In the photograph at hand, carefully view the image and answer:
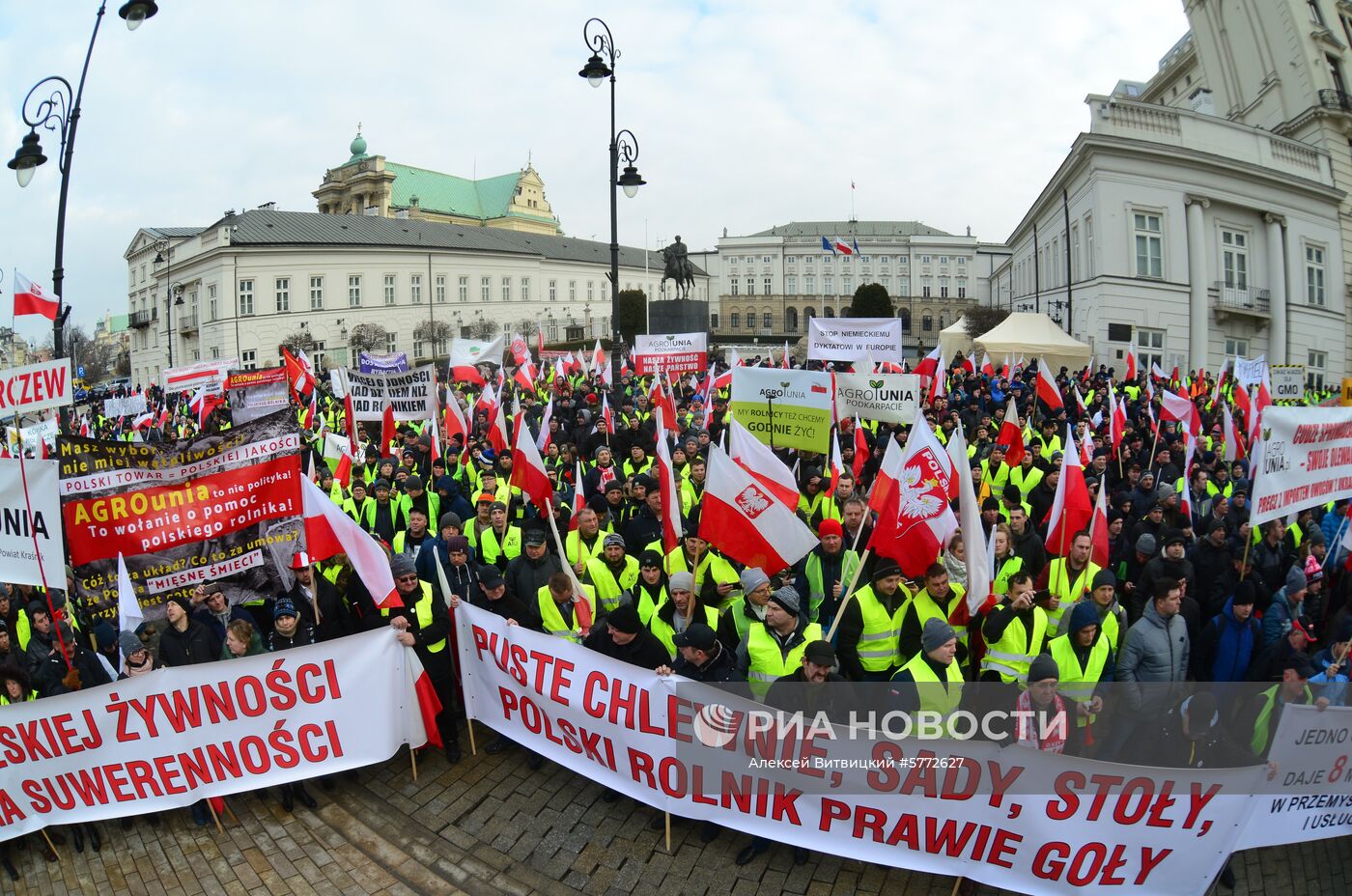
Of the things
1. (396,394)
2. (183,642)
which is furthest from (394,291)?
(183,642)

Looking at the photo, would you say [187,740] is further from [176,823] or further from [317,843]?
[317,843]

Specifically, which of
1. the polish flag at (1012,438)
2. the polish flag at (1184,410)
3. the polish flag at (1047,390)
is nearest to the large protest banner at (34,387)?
the polish flag at (1012,438)

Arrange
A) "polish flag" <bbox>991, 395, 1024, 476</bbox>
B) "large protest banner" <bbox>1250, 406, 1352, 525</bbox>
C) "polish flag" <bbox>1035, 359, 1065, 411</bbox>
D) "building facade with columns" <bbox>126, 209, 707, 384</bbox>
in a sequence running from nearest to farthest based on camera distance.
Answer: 1. "large protest banner" <bbox>1250, 406, 1352, 525</bbox>
2. "polish flag" <bbox>991, 395, 1024, 476</bbox>
3. "polish flag" <bbox>1035, 359, 1065, 411</bbox>
4. "building facade with columns" <bbox>126, 209, 707, 384</bbox>

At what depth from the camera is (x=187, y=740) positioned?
5383 millimetres

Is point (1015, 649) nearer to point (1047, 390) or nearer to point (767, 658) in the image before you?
point (767, 658)

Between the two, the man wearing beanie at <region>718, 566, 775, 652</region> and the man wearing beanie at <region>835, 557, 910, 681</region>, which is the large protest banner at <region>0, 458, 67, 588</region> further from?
the man wearing beanie at <region>835, 557, 910, 681</region>

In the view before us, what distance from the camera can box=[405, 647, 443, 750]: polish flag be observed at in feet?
19.2

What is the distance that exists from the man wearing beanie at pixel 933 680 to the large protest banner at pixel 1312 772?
1.69 meters

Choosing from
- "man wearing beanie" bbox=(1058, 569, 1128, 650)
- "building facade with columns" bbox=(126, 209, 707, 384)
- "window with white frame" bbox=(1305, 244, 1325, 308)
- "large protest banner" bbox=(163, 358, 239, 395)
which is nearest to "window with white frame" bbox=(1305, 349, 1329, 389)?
"window with white frame" bbox=(1305, 244, 1325, 308)

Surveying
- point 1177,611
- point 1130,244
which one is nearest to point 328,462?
point 1177,611

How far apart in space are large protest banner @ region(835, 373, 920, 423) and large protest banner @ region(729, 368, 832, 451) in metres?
1.62

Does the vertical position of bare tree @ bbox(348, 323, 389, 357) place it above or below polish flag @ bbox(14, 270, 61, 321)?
above

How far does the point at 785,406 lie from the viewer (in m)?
10.1

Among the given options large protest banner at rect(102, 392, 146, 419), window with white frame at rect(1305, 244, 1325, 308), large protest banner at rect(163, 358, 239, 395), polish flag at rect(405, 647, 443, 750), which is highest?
window with white frame at rect(1305, 244, 1325, 308)
